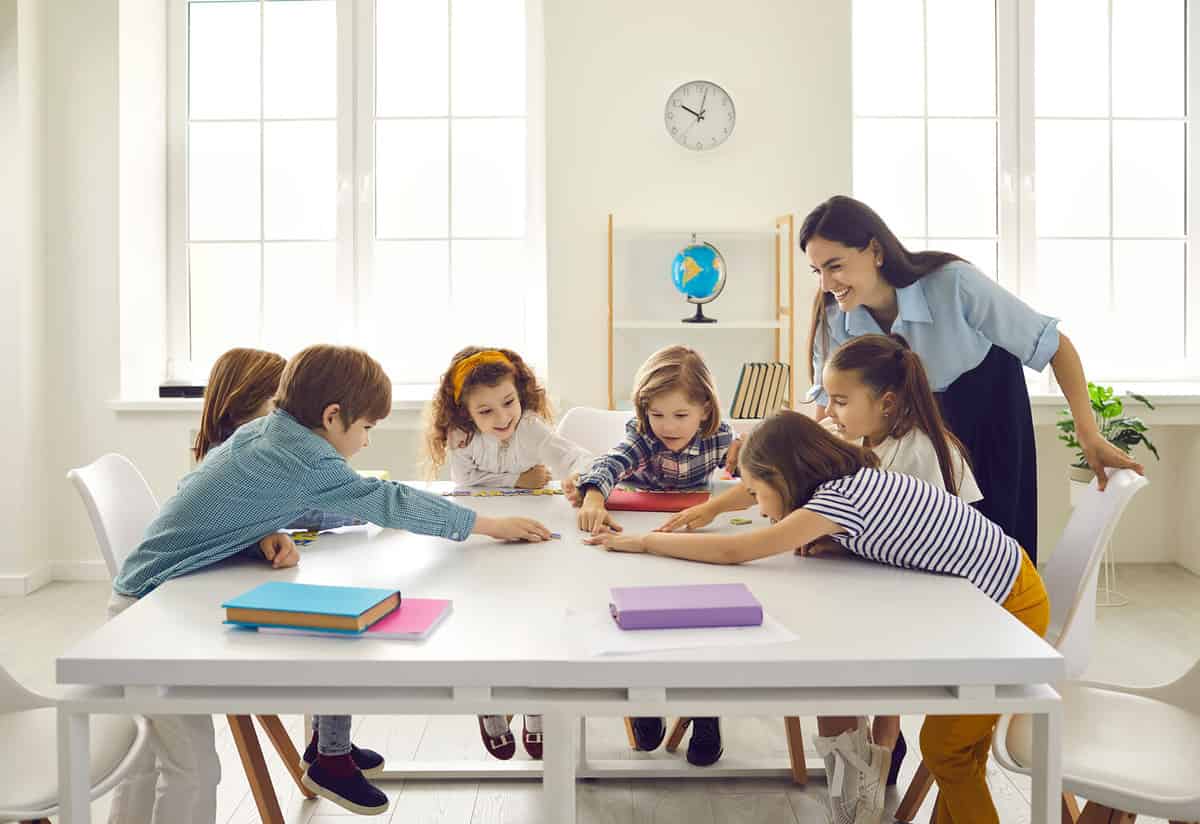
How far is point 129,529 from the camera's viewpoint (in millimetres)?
1956

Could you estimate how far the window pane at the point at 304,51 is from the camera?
4367mm

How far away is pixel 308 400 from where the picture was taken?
5.62 feet

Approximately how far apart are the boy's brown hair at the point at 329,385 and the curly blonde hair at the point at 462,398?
64cm

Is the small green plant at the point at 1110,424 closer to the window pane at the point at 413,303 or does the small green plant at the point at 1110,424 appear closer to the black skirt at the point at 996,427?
the black skirt at the point at 996,427

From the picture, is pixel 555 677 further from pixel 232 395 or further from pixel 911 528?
pixel 232 395

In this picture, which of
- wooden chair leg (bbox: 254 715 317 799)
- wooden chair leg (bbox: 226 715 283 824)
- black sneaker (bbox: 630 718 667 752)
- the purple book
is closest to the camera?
the purple book

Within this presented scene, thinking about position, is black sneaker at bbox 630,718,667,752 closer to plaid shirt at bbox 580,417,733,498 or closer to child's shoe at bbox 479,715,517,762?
child's shoe at bbox 479,715,517,762

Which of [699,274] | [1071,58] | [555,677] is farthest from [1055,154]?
[555,677]

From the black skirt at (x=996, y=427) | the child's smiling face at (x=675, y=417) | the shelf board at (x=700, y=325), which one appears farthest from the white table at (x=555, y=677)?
the shelf board at (x=700, y=325)

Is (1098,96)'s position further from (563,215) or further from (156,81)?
(156,81)

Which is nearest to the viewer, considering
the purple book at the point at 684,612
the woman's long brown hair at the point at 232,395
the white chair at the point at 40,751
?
the purple book at the point at 684,612

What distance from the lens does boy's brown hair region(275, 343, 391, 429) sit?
5.61 feet

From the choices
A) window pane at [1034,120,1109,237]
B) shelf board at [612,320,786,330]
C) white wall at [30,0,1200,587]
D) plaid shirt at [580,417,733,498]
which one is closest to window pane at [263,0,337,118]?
white wall at [30,0,1200,587]

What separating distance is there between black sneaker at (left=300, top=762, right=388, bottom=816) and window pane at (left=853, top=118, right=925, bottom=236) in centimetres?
338
